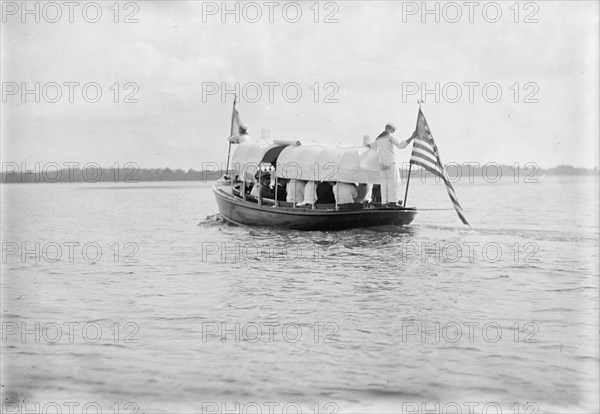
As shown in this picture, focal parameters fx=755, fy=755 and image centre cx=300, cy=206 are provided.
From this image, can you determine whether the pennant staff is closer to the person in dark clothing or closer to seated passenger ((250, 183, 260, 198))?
the person in dark clothing

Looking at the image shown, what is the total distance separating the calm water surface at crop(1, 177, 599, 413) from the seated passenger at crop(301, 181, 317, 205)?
7.68 ft

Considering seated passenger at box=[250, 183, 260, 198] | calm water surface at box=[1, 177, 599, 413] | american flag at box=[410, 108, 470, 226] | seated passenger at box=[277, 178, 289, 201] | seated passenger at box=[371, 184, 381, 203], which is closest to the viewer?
calm water surface at box=[1, 177, 599, 413]

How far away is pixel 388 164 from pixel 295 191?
3.35m

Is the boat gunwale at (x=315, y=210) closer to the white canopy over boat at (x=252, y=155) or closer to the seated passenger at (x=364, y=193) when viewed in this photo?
the white canopy over boat at (x=252, y=155)

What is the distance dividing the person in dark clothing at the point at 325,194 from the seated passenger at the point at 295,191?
1.99ft

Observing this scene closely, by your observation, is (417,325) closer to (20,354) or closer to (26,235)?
(20,354)

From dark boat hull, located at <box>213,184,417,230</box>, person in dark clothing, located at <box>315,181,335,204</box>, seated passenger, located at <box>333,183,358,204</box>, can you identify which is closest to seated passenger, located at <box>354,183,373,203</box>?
seated passenger, located at <box>333,183,358,204</box>

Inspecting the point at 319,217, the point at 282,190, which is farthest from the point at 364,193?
the point at 282,190

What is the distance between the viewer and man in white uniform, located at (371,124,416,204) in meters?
22.5

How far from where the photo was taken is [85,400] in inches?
305

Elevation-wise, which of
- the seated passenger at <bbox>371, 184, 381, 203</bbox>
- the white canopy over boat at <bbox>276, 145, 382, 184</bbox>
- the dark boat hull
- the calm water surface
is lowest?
the calm water surface

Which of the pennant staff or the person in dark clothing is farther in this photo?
the person in dark clothing

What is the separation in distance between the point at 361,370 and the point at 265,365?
1129 millimetres

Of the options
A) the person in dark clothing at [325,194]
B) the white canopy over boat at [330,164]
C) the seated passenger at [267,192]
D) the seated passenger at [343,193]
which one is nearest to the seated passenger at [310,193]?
the white canopy over boat at [330,164]
